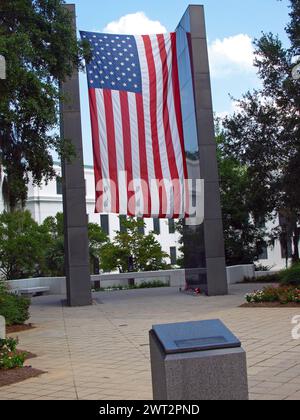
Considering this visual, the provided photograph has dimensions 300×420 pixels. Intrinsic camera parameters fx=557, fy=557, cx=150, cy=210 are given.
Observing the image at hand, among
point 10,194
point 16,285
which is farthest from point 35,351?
point 16,285

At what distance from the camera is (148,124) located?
68.9 ft

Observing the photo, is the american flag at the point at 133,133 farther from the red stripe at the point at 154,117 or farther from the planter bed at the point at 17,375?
the planter bed at the point at 17,375

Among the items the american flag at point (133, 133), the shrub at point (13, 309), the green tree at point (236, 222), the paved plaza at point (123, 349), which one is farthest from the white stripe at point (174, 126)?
the green tree at point (236, 222)

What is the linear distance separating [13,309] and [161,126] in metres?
9.65

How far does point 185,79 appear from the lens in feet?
73.3

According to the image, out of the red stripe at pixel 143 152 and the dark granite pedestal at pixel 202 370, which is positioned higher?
the red stripe at pixel 143 152

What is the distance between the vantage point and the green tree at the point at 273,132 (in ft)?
71.9

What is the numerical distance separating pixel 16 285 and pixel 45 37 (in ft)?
63.8

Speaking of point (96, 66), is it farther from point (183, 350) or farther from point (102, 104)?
point (183, 350)

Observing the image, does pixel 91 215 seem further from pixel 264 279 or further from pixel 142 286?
pixel 264 279

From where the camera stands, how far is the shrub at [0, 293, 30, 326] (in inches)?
567

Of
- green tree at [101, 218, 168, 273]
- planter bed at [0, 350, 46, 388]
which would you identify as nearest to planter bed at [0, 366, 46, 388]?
planter bed at [0, 350, 46, 388]

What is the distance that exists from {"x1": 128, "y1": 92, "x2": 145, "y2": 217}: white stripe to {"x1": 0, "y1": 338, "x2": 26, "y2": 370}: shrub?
11456 mm
